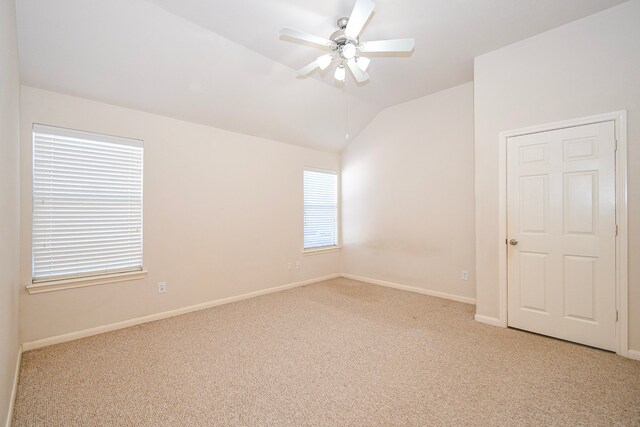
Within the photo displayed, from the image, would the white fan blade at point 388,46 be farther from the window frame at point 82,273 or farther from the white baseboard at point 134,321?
the white baseboard at point 134,321

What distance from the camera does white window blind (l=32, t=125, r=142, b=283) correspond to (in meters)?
2.66

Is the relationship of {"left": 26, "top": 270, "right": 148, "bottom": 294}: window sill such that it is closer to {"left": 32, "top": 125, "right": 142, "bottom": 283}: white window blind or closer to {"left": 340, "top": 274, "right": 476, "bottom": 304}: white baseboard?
{"left": 32, "top": 125, "right": 142, "bottom": 283}: white window blind

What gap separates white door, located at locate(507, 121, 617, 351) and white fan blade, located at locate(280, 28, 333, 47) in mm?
2225

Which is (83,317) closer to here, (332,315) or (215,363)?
(215,363)

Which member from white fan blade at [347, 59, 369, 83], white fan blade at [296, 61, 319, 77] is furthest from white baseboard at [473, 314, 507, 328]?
white fan blade at [296, 61, 319, 77]

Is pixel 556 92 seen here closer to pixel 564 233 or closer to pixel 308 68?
pixel 564 233

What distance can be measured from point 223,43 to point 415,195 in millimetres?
3300

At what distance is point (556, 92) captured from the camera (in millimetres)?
2736

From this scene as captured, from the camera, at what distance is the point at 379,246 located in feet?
16.3

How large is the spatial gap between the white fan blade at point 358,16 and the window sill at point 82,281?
3.22 meters

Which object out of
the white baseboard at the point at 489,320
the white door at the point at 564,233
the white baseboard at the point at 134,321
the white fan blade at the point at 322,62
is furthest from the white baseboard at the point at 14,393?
the white door at the point at 564,233

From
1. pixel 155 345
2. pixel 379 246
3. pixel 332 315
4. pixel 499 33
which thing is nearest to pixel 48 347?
pixel 155 345

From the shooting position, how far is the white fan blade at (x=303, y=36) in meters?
2.10

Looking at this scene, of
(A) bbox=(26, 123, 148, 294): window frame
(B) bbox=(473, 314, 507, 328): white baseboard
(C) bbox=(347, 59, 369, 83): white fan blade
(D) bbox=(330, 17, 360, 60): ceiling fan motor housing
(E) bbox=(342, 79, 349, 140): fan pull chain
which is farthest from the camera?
(E) bbox=(342, 79, 349, 140): fan pull chain
